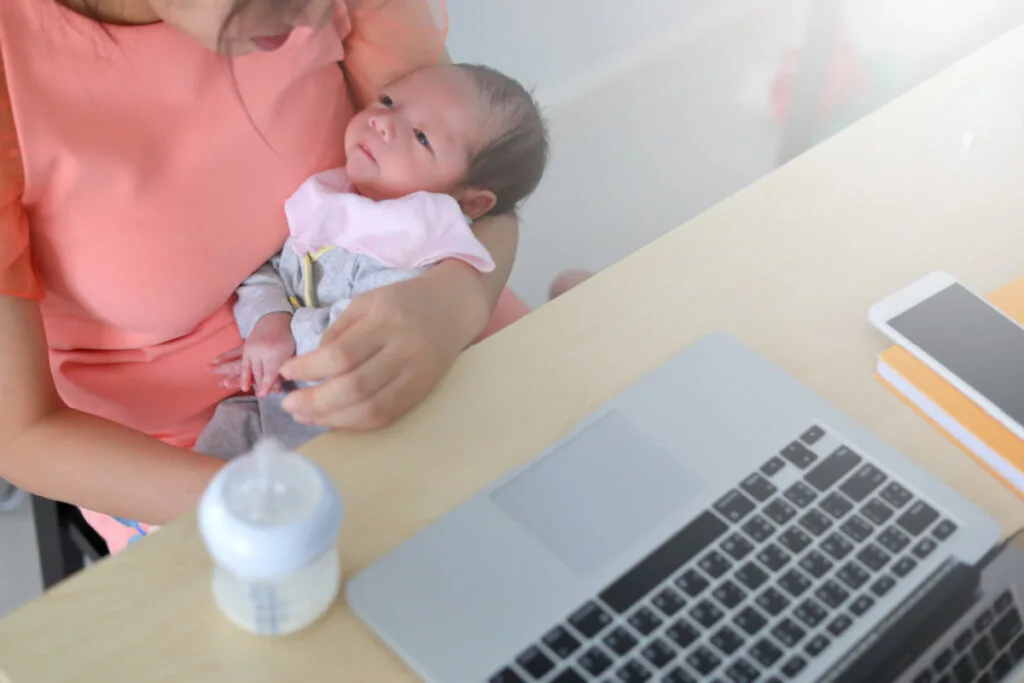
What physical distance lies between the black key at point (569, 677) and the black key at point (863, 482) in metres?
0.22

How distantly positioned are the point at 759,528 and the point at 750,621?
7cm

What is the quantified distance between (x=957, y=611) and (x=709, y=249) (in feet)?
1.14

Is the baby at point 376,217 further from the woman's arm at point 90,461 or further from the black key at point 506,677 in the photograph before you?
the black key at point 506,677

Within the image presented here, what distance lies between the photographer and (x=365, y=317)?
29.8 inches

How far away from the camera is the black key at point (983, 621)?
602 millimetres

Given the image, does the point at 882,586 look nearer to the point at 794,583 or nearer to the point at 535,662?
the point at 794,583

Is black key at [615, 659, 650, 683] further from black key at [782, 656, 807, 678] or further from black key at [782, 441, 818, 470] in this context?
black key at [782, 441, 818, 470]

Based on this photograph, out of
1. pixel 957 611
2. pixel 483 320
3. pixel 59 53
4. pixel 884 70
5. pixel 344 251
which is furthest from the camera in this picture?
pixel 884 70

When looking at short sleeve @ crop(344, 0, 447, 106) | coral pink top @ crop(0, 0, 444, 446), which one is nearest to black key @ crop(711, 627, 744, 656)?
coral pink top @ crop(0, 0, 444, 446)

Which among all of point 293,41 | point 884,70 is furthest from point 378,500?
point 884,70

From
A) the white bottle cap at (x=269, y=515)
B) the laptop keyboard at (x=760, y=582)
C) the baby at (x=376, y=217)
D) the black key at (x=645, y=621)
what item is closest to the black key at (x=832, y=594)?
the laptop keyboard at (x=760, y=582)

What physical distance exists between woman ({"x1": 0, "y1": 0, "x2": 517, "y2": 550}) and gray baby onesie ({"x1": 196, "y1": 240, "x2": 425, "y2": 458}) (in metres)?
0.02

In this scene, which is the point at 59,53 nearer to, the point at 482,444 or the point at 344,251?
the point at 344,251

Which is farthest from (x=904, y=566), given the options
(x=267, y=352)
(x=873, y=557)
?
(x=267, y=352)
